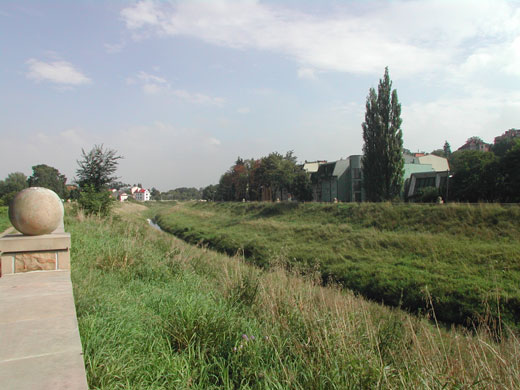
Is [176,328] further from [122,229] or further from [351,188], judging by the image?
[351,188]

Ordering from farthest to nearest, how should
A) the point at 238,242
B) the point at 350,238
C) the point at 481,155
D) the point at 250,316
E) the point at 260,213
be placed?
1. the point at 260,213
2. the point at 481,155
3. the point at 238,242
4. the point at 350,238
5. the point at 250,316

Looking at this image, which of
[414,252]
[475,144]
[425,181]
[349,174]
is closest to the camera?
[414,252]

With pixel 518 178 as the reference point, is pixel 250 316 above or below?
below

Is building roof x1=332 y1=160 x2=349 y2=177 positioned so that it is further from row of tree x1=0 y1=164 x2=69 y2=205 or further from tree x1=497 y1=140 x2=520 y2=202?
row of tree x1=0 y1=164 x2=69 y2=205

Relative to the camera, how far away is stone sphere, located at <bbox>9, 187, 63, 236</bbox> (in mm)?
4887

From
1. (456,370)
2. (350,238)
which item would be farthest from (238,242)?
(456,370)

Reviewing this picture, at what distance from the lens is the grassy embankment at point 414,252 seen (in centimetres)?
1216

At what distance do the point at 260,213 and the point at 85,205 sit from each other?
83.3ft

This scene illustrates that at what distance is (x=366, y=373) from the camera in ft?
10.4

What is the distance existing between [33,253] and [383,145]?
3529cm

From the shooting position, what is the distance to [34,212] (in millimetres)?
4902

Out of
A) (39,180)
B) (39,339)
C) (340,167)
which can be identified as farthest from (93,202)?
(39,180)

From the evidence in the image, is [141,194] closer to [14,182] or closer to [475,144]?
[14,182]

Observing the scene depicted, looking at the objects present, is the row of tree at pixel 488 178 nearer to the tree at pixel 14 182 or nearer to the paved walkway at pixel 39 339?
the paved walkway at pixel 39 339
